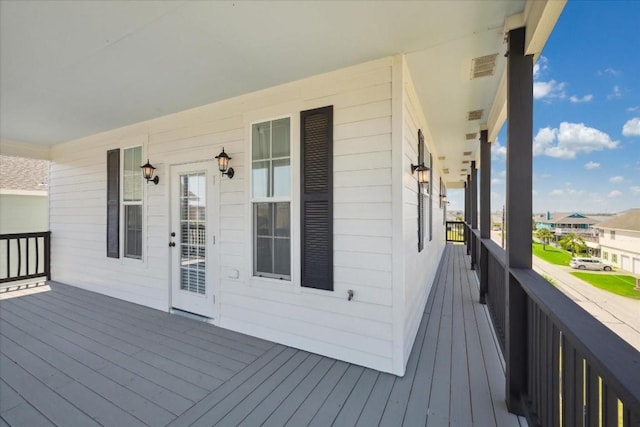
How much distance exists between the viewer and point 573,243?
1354 mm

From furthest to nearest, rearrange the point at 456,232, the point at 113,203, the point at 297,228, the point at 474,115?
the point at 456,232
the point at 113,203
the point at 474,115
the point at 297,228

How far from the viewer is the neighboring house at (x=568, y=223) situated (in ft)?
3.97

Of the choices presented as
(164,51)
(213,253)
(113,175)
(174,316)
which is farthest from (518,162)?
(113,175)

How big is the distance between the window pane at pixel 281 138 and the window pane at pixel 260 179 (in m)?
0.20

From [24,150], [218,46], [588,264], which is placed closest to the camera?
[588,264]

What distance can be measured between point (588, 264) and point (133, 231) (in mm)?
5443

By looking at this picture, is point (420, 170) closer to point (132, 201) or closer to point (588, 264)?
point (588, 264)

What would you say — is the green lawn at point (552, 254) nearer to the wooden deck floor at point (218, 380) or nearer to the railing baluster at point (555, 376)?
the railing baluster at point (555, 376)

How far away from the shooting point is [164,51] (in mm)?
2496

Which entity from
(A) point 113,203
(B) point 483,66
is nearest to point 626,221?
(B) point 483,66

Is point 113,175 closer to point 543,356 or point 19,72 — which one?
point 19,72

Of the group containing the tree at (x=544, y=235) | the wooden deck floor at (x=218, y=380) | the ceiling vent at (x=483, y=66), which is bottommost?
the wooden deck floor at (x=218, y=380)

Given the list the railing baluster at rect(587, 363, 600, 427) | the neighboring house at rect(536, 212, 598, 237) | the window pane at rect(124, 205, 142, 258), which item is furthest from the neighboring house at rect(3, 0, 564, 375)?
the railing baluster at rect(587, 363, 600, 427)

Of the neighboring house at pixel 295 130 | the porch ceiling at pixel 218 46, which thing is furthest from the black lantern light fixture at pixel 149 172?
the porch ceiling at pixel 218 46
